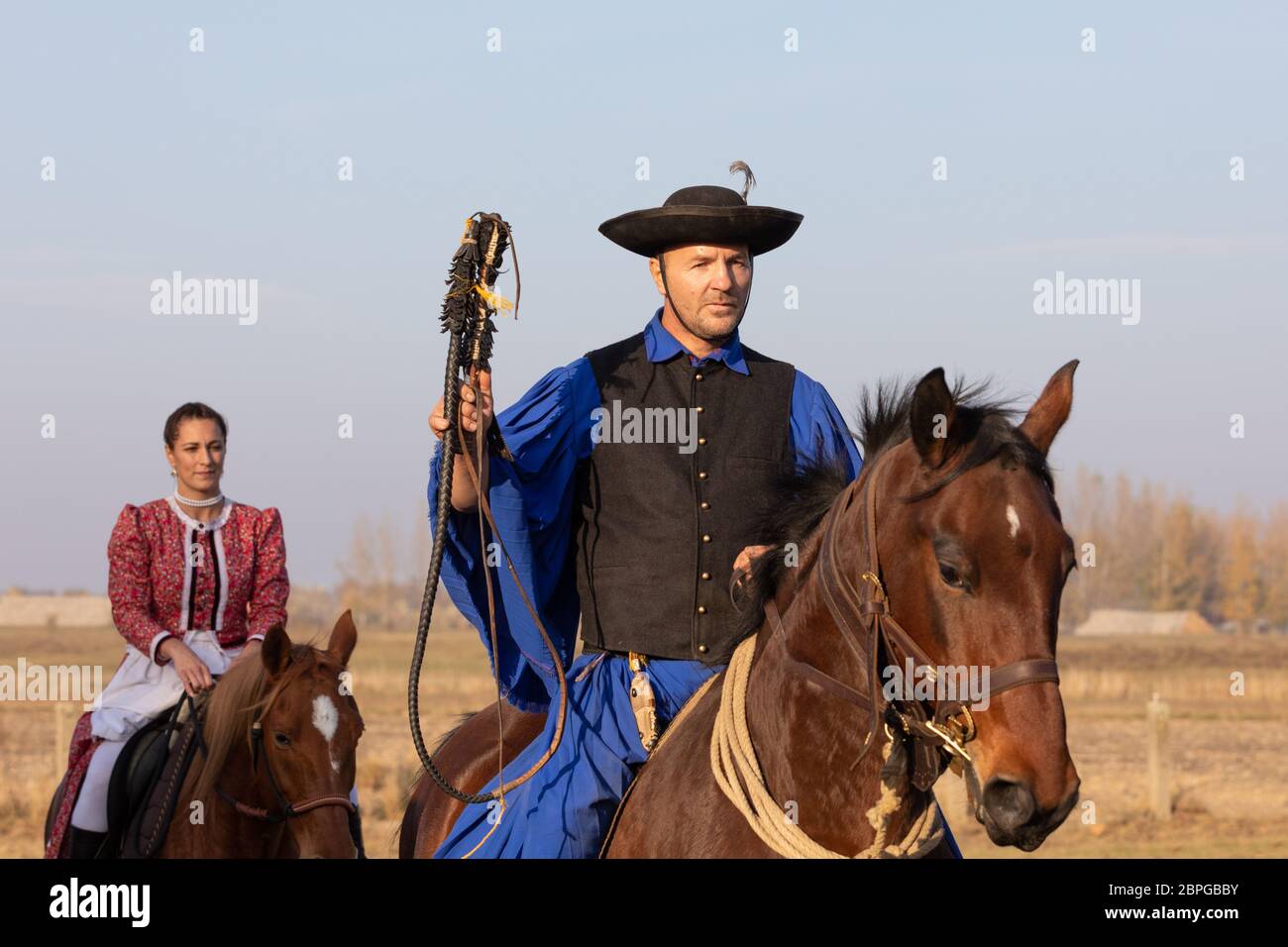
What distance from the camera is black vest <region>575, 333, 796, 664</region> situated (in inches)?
191

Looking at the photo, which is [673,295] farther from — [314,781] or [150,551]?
[150,551]

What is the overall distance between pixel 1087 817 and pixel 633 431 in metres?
3.54

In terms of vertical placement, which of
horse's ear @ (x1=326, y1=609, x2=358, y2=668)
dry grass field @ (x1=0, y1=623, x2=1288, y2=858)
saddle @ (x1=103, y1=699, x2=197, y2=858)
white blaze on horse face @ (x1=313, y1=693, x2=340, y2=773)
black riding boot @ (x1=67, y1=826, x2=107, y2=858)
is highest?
horse's ear @ (x1=326, y1=609, x2=358, y2=668)

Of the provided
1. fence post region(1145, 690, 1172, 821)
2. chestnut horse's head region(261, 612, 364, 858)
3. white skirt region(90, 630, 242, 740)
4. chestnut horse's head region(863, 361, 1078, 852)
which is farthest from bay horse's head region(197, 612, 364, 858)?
fence post region(1145, 690, 1172, 821)

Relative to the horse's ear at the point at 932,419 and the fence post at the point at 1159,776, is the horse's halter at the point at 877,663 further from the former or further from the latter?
the fence post at the point at 1159,776

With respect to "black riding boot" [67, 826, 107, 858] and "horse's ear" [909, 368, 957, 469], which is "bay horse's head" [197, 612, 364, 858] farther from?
"horse's ear" [909, 368, 957, 469]

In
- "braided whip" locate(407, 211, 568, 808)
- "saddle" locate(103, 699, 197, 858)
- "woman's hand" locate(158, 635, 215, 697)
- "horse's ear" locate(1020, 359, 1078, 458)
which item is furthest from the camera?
"woman's hand" locate(158, 635, 215, 697)

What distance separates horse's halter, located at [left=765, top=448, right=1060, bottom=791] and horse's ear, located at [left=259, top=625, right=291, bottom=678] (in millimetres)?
3721

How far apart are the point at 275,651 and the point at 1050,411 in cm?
448

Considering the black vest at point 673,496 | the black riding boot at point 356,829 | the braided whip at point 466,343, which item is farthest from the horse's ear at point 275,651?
the braided whip at point 466,343

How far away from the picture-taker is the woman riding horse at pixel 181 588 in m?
7.70

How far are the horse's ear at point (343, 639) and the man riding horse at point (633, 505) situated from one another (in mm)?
2212
